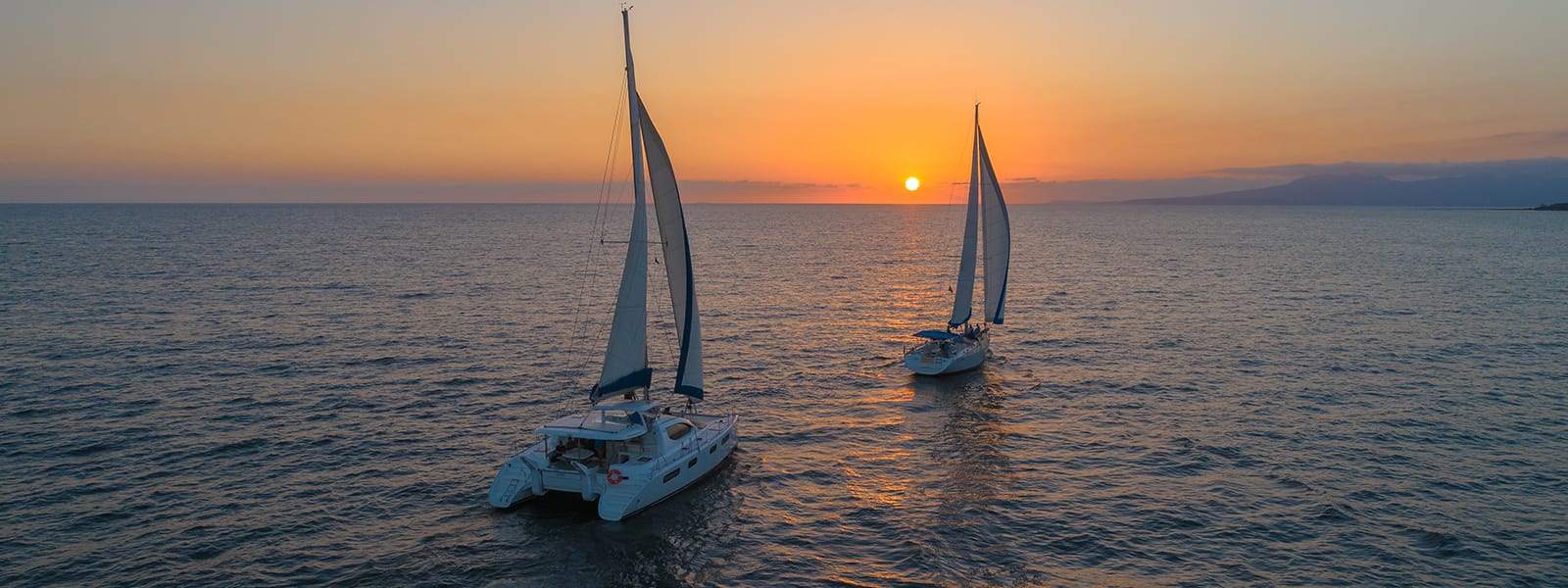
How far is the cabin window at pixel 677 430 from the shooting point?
31.0 m

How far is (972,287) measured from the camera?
174ft

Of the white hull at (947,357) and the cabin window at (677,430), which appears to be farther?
the white hull at (947,357)

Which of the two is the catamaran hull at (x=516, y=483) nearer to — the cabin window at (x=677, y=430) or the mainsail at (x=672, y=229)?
the cabin window at (x=677, y=430)

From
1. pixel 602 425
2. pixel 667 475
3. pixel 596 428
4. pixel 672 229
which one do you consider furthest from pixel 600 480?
pixel 672 229

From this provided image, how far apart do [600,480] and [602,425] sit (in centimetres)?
210

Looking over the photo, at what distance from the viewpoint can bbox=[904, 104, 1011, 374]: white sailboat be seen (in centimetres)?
4909

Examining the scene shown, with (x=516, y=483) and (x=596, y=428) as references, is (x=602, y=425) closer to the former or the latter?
(x=596, y=428)

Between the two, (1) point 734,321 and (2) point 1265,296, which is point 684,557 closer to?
(1) point 734,321

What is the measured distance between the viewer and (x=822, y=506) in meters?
29.6

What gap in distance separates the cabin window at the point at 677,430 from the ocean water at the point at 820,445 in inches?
94.1

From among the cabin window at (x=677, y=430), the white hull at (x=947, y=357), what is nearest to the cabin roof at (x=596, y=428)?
the cabin window at (x=677, y=430)

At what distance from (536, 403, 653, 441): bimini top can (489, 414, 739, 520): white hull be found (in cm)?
102

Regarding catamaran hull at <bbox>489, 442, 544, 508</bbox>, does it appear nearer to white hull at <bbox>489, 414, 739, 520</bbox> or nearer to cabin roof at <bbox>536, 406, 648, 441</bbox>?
white hull at <bbox>489, 414, 739, 520</bbox>

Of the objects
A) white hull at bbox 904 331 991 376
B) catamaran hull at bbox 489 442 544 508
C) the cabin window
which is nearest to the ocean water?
catamaran hull at bbox 489 442 544 508
